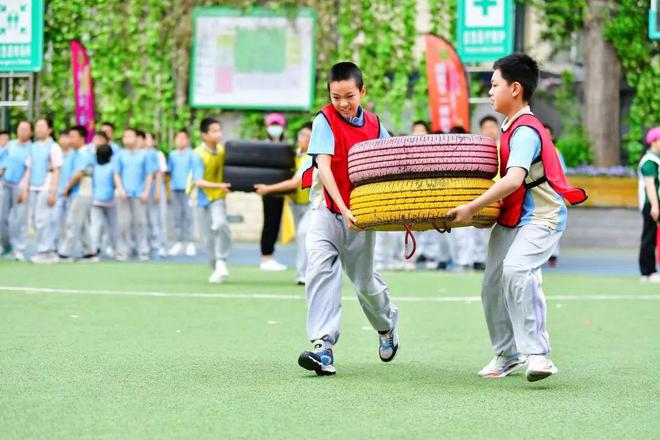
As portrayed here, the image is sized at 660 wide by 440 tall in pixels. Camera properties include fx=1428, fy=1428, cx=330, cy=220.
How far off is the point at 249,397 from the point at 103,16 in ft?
68.4

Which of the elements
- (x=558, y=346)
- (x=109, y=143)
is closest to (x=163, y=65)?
(x=109, y=143)

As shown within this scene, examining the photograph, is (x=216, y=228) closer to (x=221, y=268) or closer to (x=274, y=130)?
(x=221, y=268)

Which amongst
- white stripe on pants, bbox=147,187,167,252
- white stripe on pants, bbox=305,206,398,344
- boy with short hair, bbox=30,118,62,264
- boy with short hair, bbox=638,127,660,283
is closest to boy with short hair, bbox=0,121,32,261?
boy with short hair, bbox=30,118,62,264

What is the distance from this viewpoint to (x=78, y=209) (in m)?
19.2

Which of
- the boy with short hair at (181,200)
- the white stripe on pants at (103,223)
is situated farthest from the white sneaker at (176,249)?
the white stripe on pants at (103,223)

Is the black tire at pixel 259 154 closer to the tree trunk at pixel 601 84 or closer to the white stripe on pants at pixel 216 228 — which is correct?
the white stripe on pants at pixel 216 228

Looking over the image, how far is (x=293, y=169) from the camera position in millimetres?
14992

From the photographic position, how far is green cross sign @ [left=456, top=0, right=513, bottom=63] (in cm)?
1966

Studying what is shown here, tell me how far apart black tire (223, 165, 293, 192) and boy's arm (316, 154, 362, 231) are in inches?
269

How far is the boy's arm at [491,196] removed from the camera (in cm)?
671

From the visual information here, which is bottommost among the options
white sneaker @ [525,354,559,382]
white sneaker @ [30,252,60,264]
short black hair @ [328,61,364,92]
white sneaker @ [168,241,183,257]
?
white sneaker @ [168,241,183,257]

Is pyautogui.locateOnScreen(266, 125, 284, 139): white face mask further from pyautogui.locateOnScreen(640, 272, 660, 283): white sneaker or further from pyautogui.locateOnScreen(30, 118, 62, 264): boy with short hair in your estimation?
pyautogui.locateOnScreen(640, 272, 660, 283): white sneaker

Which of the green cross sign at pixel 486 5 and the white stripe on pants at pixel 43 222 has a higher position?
the green cross sign at pixel 486 5

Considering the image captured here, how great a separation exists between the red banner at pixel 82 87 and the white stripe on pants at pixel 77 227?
5.73 meters
